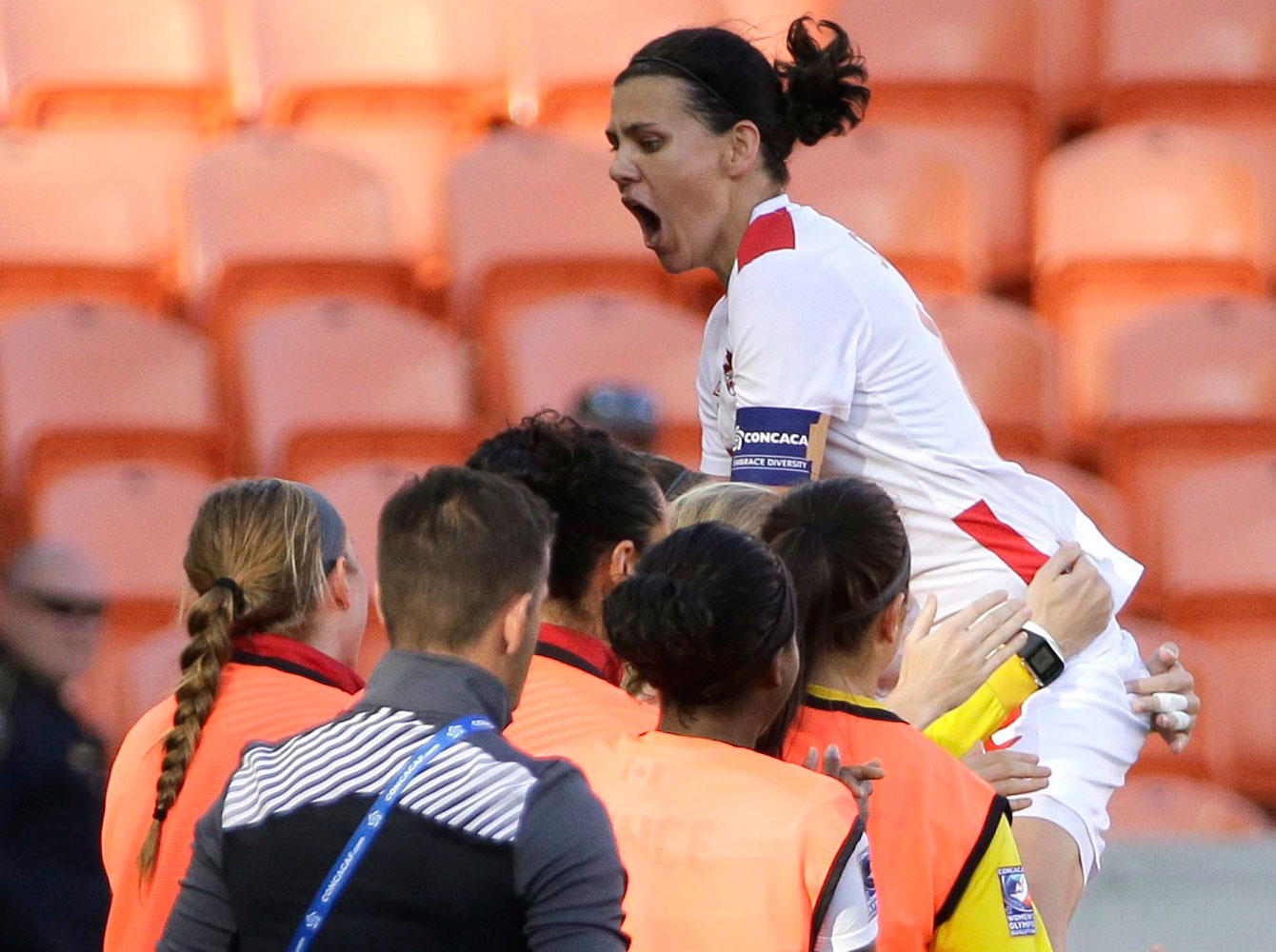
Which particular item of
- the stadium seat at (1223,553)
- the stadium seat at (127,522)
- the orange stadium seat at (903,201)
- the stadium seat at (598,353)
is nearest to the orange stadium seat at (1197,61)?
the orange stadium seat at (903,201)

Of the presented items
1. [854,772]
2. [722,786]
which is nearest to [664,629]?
[722,786]

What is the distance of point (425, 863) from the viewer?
5.83ft

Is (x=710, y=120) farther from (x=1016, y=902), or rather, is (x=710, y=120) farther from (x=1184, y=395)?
(x=1184, y=395)

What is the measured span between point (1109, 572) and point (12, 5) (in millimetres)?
5076

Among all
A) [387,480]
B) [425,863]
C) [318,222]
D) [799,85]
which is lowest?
[387,480]

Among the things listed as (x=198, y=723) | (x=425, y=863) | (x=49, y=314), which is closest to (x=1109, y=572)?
(x=198, y=723)

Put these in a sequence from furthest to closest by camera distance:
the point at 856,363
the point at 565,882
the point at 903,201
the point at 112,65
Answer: the point at 112,65 < the point at 903,201 < the point at 856,363 < the point at 565,882

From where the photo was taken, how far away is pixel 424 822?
179cm

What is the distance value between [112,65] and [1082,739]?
4.85 metres

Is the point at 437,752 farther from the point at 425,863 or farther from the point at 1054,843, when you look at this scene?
the point at 1054,843

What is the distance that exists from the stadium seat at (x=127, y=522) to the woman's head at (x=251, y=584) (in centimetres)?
293

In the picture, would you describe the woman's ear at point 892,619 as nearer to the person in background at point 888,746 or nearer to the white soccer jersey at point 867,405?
the person in background at point 888,746

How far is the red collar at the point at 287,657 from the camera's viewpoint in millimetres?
2547

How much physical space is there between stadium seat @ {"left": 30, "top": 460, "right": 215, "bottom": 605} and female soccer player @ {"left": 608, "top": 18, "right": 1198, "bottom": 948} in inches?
113
